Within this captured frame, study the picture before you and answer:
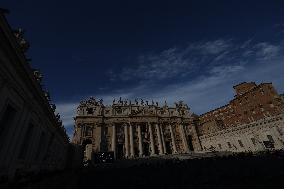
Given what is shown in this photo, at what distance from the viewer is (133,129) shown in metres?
46.8

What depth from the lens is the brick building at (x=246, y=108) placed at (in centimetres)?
3899

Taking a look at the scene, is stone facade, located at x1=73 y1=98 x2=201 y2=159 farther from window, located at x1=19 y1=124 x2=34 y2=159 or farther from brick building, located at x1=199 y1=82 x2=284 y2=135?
window, located at x1=19 y1=124 x2=34 y2=159

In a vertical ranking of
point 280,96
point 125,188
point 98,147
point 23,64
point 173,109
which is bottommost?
point 125,188

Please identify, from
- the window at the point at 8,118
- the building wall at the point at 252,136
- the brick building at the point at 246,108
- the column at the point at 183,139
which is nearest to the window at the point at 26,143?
the window at the point at 8,118

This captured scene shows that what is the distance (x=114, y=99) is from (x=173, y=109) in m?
16.0

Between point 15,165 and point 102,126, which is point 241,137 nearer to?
point 102,126

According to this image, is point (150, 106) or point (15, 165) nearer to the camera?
point (15, 165)

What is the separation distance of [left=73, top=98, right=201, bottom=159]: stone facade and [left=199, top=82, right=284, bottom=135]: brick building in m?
5.92

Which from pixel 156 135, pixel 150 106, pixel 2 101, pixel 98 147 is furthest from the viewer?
pixel 150 106

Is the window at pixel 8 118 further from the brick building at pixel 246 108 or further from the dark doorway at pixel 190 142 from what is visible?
the dark doorway at pixel 190 142

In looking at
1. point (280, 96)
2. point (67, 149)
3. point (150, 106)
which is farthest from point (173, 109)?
point (67, 149)

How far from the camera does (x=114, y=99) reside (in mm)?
49562

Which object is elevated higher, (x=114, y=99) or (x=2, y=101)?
(x=114, y=99)

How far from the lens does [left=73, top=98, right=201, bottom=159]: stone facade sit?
4369 cm
